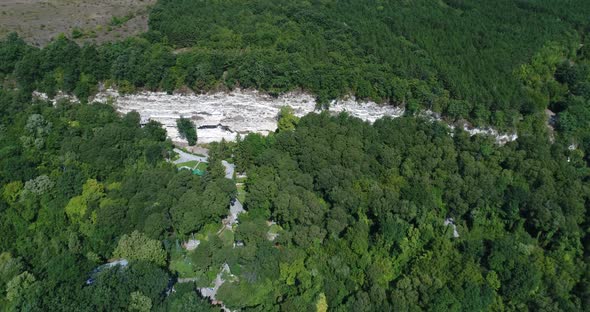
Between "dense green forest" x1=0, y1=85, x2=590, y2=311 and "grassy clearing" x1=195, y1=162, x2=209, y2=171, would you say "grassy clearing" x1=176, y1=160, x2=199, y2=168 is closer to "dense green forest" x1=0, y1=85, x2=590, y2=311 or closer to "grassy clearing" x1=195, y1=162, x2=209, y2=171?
"grassy clearing" x1=195, y1=162, x2=209, y2=171

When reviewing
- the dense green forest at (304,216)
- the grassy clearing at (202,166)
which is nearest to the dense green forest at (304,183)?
the dense green forest at (304,216)

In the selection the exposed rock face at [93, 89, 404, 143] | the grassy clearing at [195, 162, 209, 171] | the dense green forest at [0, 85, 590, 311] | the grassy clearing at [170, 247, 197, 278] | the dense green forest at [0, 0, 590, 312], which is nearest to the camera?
the dense green forest at [0, 85, 590, 311]

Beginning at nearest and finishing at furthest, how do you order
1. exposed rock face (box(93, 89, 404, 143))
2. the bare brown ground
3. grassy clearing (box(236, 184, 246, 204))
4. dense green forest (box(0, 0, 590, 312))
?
dense green forest (box(0, 0, 590, 312)) < grassy clearing (box(236, 184, 246, 204)) < exposed rock face (box(93, 89, 404, 143)) < the bare brown ground

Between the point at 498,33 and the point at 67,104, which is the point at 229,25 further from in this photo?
the point at 498,33

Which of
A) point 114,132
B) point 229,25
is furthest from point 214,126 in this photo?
point 229,25

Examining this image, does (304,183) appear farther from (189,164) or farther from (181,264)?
(189,164)

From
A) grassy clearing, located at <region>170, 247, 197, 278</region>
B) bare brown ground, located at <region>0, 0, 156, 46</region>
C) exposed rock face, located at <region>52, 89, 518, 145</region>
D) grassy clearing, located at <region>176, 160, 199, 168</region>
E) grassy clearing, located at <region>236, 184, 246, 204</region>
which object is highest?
bare brown ground, located at <region>0, 0, 156, 46</region>

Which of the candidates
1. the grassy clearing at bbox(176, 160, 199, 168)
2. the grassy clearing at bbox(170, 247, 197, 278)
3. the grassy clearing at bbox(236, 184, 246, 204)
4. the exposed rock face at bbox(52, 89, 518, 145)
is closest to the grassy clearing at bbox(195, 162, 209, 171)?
the grassy clearing at bbox(176, 160, 199, 168)
